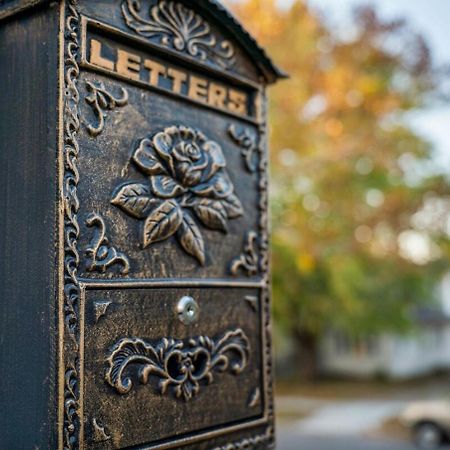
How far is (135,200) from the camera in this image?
1.65m

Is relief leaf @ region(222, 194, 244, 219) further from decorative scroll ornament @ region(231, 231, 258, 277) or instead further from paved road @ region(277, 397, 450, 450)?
paved road @ region(277, 397, 450, 450)

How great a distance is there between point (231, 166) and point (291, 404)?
14183mm

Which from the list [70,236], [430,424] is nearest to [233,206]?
[70,236]

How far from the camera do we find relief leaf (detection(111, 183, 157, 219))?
1.61 meters

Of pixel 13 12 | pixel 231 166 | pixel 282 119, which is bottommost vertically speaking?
pixel 231 166

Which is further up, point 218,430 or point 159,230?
point 159,230

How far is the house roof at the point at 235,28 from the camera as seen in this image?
5.35 ft

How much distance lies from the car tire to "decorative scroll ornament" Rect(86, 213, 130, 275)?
899cm

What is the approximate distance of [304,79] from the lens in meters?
7.37

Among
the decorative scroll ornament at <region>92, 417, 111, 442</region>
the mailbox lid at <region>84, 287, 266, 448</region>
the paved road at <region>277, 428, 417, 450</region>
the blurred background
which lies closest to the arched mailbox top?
the mailbox lid at <region>84, 287, 266, 448</region>

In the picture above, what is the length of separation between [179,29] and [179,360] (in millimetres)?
987

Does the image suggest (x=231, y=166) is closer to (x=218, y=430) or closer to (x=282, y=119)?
(x=218, y=430)

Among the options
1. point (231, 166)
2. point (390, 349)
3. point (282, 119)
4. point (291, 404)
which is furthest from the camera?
point (390, 349)

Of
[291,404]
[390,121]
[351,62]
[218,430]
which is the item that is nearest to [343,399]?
[291,404]
